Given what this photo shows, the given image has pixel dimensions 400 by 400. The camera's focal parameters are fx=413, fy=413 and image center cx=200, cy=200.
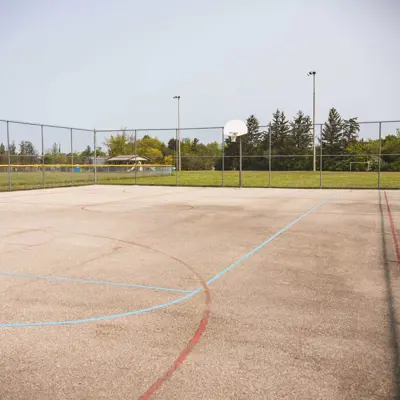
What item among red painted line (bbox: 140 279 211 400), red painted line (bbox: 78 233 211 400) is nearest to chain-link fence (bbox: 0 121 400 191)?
red painted line (bbox: 78 233 211 400)

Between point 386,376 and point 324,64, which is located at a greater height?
point 324,64

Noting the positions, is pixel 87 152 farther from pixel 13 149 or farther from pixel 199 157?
pixel 199 157

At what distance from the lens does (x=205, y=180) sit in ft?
91.7

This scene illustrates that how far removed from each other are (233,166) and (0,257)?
28802mm

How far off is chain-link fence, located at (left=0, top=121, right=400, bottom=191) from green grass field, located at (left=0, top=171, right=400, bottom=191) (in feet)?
0.16

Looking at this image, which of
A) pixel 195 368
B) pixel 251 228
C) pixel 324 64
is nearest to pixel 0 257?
pixel 195 368

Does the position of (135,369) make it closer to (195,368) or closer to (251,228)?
(195,368)

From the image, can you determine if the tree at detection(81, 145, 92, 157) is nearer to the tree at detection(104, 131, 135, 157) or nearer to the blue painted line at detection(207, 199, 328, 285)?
the tree at detection(104, 131, 135, 157)

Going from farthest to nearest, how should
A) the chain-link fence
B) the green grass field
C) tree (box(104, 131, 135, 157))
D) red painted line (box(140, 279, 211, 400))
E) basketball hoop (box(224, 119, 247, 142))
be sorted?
tree (box(104, 131, 135, 157)) < basketball hoop (box(224, 119, 247, 142)) < the green grass field < the chain-link fence < red painted line (box(140, 279, 211, 400))

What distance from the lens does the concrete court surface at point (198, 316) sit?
8.01 ft

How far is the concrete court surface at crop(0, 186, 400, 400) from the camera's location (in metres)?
2.44

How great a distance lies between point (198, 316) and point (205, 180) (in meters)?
24.6

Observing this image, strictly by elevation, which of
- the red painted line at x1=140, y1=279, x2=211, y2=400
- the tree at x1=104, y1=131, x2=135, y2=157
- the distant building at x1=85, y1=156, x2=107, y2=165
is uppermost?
the tree at x1=104, y1=131, x2=135, y2=157

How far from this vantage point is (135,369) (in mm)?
2584
